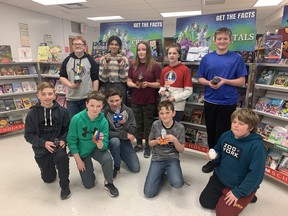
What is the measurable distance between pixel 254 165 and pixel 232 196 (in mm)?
330

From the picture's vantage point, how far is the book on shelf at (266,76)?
2.64 meters

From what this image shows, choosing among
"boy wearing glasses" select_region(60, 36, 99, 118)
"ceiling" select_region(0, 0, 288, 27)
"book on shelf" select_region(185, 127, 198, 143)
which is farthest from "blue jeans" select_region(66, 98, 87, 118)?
"ceiling" select_region(0, 0, 288, 27)

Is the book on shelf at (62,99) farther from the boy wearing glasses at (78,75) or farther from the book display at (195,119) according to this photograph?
the book display at (195,119)

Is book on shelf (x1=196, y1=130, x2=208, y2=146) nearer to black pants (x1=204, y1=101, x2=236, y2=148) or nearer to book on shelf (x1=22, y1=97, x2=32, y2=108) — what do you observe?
black pants (x1=204, y1=101, x2=236, y2=148)

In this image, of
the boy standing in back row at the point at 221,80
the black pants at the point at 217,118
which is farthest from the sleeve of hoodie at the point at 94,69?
the black pants at the point at 217,118

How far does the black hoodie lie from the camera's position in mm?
2275

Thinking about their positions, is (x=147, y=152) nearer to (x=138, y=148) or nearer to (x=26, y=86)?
(x=138, y=148)

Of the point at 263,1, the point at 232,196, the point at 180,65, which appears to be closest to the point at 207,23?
the point at 180,65

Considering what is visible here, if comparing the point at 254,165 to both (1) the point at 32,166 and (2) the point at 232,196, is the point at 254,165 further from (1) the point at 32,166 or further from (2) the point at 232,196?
(1) the point at 32,166

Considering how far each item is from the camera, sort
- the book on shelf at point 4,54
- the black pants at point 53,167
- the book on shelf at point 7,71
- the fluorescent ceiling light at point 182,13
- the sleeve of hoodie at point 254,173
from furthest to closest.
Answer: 1. the fluorescent ceiling light at point 182,13
2. the book on shelf at point 7,71
3. the book on shelf at point 4,54
4. the black pants at point 53,167
5. the sleeve of hoodie at point 254,173

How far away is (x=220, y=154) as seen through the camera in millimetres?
2143

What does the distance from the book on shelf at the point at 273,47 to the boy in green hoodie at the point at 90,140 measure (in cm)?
206

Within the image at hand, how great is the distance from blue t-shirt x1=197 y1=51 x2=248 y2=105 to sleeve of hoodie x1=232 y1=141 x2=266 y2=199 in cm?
78

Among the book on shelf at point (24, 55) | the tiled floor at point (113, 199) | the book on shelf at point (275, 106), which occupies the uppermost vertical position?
the book on shelf at point (24, 55)
